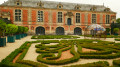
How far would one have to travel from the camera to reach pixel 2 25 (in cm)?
910

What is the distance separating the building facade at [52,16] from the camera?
1031 inches

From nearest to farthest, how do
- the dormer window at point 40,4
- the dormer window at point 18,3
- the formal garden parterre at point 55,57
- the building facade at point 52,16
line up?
the formal garden parterre at point 55,57 < the dormer window at point 18,3 < the building facade at point 52,16 < the dormer window at point 40,4

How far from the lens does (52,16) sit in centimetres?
2827

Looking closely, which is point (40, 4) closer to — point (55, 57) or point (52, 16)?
point (52, 16)

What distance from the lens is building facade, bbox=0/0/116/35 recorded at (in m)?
26.2

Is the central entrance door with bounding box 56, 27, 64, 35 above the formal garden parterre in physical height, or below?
above

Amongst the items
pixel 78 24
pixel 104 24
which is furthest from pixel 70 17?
pixel 104 24

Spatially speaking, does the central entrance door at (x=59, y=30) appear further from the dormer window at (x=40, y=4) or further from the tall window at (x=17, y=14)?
the tall window at (x=17, y=14)

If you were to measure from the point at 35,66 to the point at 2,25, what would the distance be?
6.94m

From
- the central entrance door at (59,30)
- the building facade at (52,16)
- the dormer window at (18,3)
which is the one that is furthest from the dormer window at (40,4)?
the central entrance door at (59,30)

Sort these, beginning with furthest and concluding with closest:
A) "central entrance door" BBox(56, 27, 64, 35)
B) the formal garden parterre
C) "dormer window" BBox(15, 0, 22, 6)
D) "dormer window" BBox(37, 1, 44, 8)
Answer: "central entrance door" BBox(56, 27, 64, 35)
"dormer window" BBox(37, 1, 44, 8)
"dormer window" BBox(15, 0, 22, 6)
the formal garden parterre

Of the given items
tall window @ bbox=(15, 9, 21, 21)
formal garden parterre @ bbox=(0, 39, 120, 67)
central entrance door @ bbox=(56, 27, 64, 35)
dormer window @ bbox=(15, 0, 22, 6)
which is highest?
dormer window @ bbox=(15, 0, 22, 6)

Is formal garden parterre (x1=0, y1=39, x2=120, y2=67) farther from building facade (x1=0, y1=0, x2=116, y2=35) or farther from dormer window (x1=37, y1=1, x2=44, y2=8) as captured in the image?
dormer window (x1=37, y1=1, x2=44, y2=8)

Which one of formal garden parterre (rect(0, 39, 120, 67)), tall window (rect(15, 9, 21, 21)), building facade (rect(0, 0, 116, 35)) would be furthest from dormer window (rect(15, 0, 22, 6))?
formal garden parterre (rect(0, 39, 120, 67))
